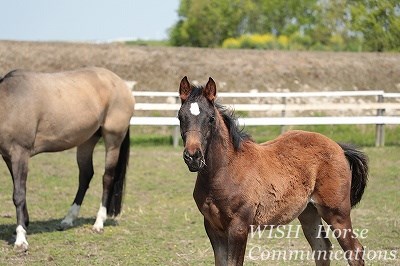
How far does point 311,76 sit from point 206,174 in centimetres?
1794

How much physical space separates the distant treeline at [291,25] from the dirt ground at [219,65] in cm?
153

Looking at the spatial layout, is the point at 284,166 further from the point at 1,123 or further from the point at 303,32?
the point at 303,32

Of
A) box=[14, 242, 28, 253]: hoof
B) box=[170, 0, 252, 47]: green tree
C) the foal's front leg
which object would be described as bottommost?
box=[170, 0, 252, 47]: green tree

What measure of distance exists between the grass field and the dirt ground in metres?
7.85

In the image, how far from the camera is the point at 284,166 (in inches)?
225

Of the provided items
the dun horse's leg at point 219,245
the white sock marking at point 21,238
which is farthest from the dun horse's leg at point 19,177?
the dun horse's leg at point 219,245

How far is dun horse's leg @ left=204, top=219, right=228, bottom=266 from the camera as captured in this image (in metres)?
5.24

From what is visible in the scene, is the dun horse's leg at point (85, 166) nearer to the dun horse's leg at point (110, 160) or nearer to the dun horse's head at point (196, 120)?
the dun horse's leg at point (110, 160)

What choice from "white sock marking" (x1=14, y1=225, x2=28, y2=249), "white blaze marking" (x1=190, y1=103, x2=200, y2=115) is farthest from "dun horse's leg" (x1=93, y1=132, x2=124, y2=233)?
"white blaze marking" (x1=190, y1=103, x2=200, y2=115)

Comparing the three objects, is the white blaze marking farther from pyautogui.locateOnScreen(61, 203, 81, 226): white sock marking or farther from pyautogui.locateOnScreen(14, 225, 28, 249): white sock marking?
pyautogui.locateOnScreen(61, 203, 81, 226): white sock marking

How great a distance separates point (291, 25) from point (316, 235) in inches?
1345

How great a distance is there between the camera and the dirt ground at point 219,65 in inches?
841

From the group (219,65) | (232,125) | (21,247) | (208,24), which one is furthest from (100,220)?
(208,24)

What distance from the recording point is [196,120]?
508 centimetres
